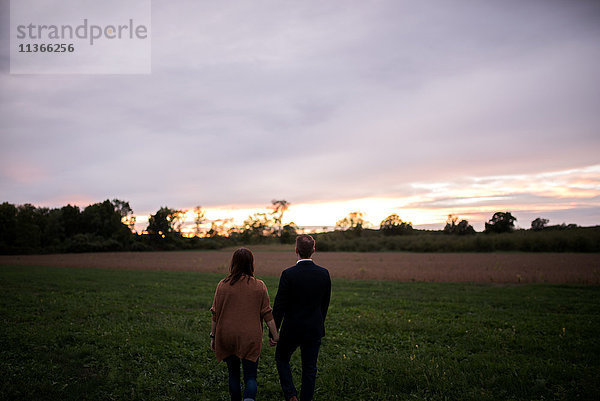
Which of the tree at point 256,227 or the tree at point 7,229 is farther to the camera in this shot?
the tree at point 256,227

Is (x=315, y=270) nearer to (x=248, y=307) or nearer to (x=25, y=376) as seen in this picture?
(x=248, y=307)

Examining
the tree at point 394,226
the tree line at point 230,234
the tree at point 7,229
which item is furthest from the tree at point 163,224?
the tree at point 394,226

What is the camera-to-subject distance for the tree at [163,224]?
86500 millimetres

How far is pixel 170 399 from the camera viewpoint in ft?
18.0

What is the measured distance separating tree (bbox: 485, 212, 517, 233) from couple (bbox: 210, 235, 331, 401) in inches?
3364

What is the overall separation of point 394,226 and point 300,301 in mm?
96766

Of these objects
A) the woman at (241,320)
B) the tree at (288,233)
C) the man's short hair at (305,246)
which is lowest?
the tree at (288,233)

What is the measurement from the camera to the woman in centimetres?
419

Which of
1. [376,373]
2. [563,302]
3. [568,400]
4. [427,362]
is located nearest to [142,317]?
[376,373]

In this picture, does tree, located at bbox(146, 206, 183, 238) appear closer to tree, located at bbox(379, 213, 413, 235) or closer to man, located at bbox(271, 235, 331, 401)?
tree, located at bbox(379, 213, 413, 235)

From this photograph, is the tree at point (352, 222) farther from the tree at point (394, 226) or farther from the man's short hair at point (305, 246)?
the man's short hair at point (305, 246)

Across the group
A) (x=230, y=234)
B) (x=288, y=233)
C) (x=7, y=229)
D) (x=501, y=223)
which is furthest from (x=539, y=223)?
(x=7, y=229)

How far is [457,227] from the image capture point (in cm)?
8331

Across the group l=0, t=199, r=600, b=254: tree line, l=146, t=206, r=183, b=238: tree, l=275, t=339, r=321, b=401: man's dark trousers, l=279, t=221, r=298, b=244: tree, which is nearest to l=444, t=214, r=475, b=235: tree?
l=0, t=199, r=600, b=254: tree line
